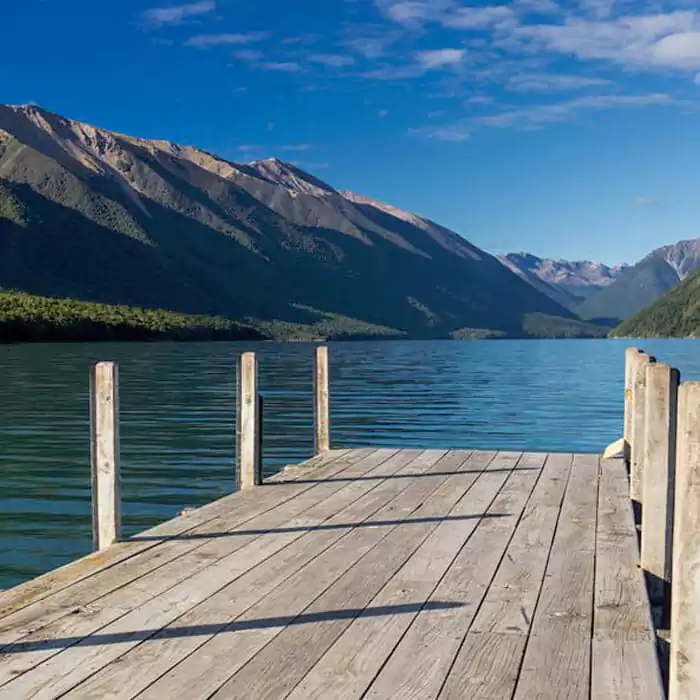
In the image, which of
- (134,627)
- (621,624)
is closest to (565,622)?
(621,624)

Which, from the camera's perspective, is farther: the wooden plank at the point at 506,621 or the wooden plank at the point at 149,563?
the wooden plank at the point at 149,563

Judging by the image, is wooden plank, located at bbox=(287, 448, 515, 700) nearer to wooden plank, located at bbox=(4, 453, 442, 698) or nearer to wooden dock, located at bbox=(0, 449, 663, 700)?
wooden dock, located at bbox=(0, 449, 663, 700)

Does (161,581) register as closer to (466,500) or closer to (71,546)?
(466,500)

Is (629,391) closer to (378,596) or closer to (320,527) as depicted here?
(320,527)

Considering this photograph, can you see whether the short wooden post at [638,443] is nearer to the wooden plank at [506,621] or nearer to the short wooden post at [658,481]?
the wooden plank at [506,621]

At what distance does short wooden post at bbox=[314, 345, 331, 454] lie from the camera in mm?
11234

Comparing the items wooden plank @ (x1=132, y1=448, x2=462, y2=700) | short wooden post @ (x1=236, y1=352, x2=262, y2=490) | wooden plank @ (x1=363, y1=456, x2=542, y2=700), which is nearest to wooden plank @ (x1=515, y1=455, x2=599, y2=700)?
wooden plank @ (x1=363, y1=456, x2=542, y2=700)

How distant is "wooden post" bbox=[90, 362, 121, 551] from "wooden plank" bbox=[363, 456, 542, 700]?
2.54 m

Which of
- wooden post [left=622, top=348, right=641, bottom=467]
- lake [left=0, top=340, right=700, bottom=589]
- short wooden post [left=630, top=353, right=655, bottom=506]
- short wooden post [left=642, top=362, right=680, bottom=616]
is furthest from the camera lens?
lake [left=0, top=340, right=700, bottom=589]

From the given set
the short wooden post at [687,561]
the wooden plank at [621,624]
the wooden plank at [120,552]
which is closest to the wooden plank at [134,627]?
the wooden plank at [120,552]

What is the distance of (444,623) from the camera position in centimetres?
465

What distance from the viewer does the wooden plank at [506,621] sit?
3.90 metres

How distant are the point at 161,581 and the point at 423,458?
18.9 feet

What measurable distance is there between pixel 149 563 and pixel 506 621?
237 cm
